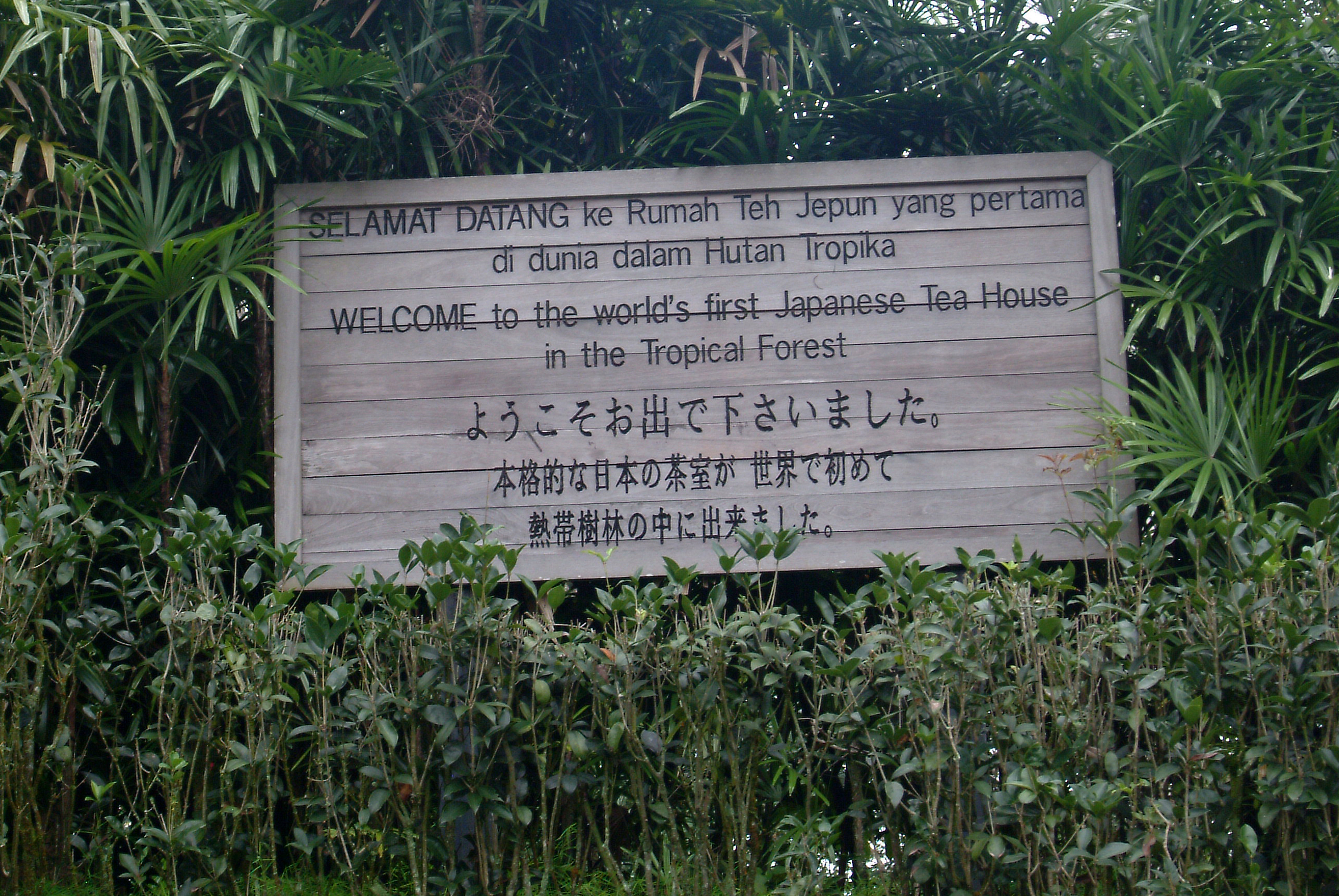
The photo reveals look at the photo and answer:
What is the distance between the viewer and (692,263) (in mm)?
3246

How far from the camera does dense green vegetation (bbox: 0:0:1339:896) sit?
2.36 meters

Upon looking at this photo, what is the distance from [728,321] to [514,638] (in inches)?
50.6

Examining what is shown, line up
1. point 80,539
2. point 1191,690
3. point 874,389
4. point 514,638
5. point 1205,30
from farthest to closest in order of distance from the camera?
point 1205,30, point 874,389, point 80,539, point 514,638, point 1191,690

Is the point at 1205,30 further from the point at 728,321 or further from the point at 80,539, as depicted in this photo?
the point at 80,539

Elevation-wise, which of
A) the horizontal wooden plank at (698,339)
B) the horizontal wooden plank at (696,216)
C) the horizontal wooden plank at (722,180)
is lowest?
the horizontal wooden plank at (698,339)

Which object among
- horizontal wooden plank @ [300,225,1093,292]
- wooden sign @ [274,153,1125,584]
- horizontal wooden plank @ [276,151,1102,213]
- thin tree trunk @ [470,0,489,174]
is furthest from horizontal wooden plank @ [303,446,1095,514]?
thin tree trunk @ [470,0,489,174]

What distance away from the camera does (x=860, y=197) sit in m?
3.28

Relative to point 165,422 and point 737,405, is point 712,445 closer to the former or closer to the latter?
point 737,405

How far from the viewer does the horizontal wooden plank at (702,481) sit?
313 centimetres

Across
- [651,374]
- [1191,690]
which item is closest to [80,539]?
[651,374]

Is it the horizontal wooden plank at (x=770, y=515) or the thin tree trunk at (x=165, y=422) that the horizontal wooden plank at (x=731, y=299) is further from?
the horizontal wooden plank at (x=770, y=515)

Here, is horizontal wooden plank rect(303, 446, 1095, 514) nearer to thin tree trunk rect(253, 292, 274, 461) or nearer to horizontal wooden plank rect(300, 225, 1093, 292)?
thin tree trunk rect(253, 292, 274, 461)

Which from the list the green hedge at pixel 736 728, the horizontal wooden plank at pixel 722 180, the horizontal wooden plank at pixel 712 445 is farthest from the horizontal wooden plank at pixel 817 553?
the horizontal wooden plank at pixel 722 180

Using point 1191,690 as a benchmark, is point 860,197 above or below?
above
